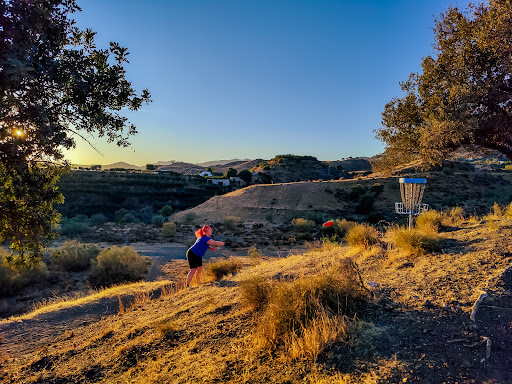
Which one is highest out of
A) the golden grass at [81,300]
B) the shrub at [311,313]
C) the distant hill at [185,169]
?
the distant hill at [185,169]

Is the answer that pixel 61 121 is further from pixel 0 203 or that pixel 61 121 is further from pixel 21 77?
pixel 0 203

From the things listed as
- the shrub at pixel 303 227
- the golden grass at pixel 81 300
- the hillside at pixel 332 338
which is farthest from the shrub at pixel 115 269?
the shrub at pixel 303 227

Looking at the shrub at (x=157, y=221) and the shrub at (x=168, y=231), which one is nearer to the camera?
the shrub at (x=168, y=231)

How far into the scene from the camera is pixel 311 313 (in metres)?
4.09

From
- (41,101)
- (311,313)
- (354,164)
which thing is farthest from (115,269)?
(354,164)

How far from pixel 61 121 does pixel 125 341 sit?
3.88 m

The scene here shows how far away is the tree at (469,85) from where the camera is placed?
8.72 m

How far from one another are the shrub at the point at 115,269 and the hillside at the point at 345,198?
23.1 metres

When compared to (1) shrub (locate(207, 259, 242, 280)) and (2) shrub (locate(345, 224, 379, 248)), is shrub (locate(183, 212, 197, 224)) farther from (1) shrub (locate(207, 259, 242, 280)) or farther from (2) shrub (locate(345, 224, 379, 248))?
(2) shrub (locate(345, 224, 379, 248))

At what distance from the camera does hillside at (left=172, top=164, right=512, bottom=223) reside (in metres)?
38.2

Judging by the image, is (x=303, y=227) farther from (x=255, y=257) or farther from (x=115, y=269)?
(x=115, y=269)

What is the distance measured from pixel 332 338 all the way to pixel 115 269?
44.9ft

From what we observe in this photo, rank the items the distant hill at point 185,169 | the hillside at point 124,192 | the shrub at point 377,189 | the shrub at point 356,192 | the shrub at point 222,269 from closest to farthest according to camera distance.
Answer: the shrub at point 222,269 < the shrub at point 377,189 < the shrub at point 356,192 < the hillside at point 124,192 < the distant hill at point 185,169

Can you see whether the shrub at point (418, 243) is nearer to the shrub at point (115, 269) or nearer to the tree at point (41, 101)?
the tree at point (41, 101)
